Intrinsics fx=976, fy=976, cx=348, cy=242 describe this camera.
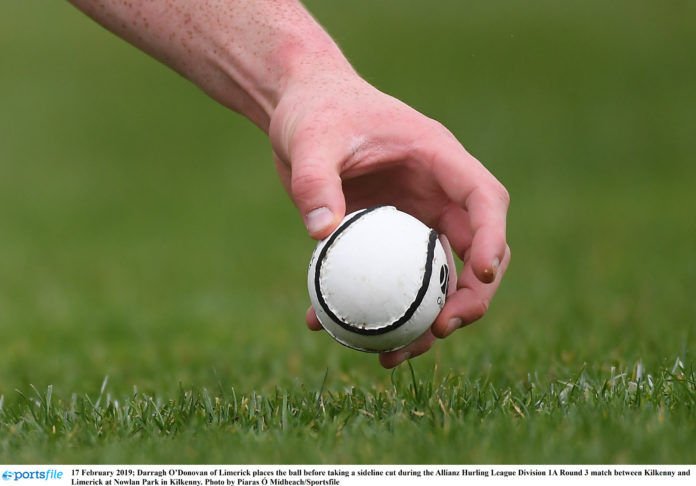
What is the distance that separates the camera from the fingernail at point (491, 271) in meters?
2.83

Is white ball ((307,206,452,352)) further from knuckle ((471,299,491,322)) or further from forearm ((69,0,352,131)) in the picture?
forearm ((69,0,352,131))

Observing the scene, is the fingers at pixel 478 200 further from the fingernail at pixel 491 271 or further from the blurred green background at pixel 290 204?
the blurred green background at pixel 290 204

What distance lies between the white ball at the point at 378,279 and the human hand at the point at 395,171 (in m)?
0.08

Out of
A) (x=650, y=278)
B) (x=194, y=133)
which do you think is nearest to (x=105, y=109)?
(x=194, y=133)

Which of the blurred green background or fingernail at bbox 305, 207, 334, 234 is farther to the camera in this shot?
Result: the blurred green background

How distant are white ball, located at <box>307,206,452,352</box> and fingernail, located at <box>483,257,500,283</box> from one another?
12.2 inches

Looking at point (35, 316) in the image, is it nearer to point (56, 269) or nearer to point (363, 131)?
point (56, 269)

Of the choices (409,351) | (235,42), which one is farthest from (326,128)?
(409,351)

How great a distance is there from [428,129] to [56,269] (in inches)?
287

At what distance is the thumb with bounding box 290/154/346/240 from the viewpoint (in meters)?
2.95
